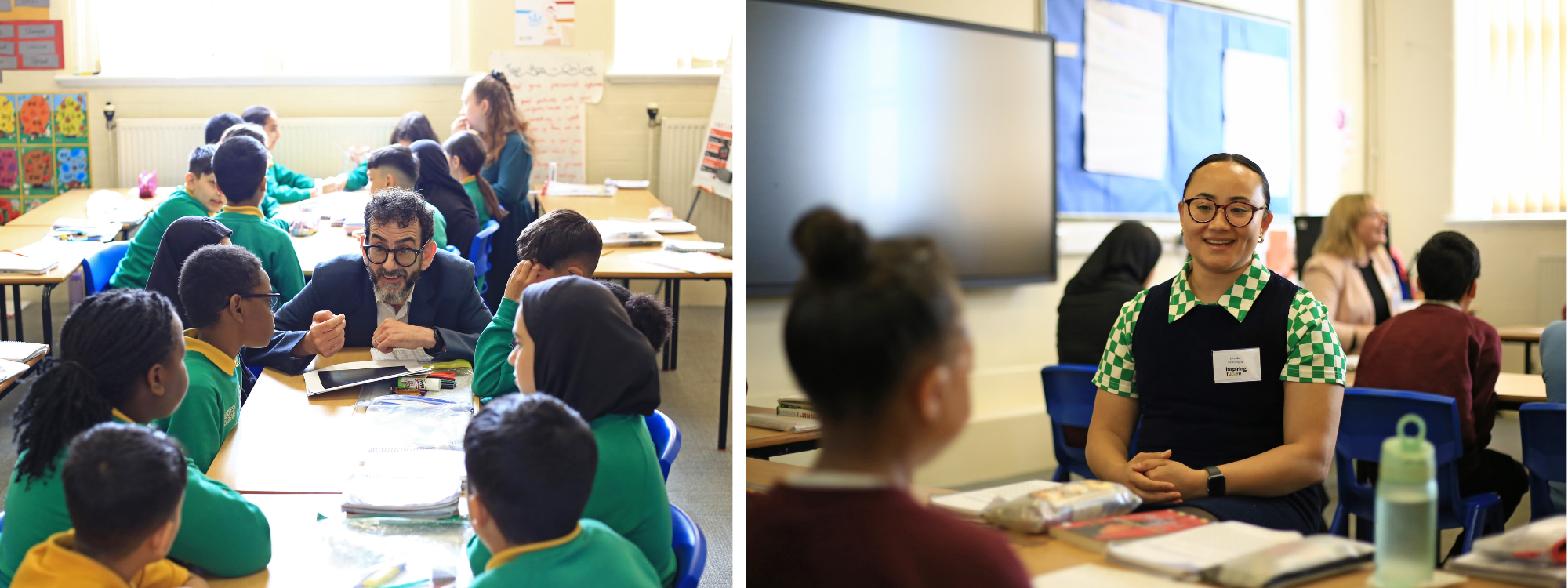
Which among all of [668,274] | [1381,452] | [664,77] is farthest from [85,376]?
[664,77]

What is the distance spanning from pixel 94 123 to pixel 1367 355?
244 inches

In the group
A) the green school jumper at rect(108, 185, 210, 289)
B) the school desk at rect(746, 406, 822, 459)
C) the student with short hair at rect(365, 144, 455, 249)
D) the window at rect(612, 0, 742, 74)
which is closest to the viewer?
the school desk at rect(746, 406, 822, 459)

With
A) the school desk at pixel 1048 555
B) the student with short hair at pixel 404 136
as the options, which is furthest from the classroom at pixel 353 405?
the student with short hair at pixel 404 136

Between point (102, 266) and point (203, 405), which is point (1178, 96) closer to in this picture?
point (203, 405)

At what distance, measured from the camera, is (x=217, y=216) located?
5.08ft

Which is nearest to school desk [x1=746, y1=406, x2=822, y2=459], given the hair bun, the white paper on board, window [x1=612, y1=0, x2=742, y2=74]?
the hair bun

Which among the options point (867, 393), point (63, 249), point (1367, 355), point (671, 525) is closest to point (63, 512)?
point (671, 525)

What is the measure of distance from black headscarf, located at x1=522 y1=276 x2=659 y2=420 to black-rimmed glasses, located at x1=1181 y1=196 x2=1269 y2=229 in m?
0.61

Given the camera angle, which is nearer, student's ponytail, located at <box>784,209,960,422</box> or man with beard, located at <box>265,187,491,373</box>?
student's ponytail, located at <box>784,209,960,422</box>

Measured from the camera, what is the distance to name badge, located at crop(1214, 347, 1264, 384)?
0.89 m

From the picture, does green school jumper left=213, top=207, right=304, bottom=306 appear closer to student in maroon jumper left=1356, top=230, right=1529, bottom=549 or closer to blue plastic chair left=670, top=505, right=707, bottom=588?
blue plastic chair left=670, top=505, right=707, bottom=588

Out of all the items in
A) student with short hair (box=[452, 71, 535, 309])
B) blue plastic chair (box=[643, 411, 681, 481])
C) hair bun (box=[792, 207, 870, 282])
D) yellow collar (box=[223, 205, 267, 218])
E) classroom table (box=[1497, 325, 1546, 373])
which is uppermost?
student with short hair (box=[452, 71, 535, 309])

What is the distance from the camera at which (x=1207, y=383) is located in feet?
3.01

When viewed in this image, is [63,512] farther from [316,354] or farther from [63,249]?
[63,249]
